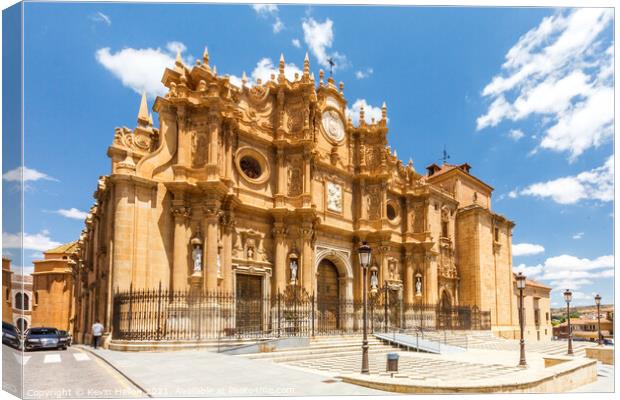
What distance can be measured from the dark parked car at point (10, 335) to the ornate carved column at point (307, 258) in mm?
15815

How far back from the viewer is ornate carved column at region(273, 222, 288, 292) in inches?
936

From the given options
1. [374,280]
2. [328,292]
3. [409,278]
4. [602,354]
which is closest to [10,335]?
[328,292]

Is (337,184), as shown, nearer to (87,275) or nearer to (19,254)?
(87,275)

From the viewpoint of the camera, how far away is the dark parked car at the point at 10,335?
31.3 feet

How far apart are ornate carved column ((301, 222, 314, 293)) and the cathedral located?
0.25ft

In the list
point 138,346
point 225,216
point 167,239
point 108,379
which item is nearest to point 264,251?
point 225,216

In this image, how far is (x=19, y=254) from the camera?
9383 millimetres

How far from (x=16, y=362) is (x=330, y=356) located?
1021 centimetres

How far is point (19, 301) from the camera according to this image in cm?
1004

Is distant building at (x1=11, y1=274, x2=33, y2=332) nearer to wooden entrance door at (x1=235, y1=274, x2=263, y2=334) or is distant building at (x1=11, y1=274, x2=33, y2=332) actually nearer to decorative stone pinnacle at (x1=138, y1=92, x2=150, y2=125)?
wooden entrance door at (x1=235, y1=274, x2=263, y2=334)

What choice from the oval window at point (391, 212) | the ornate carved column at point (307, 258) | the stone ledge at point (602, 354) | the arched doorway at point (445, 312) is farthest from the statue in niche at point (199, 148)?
the stone ledge at point (602, 354)

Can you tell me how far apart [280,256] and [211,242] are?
479 centimetres

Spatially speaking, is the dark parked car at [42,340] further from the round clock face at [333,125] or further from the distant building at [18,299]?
the round clock face at [333,125]

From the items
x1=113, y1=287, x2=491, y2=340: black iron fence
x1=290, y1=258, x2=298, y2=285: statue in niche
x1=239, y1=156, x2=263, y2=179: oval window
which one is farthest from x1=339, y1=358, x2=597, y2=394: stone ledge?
x1=239, y1=156, x2=263, y2=179: oval window
